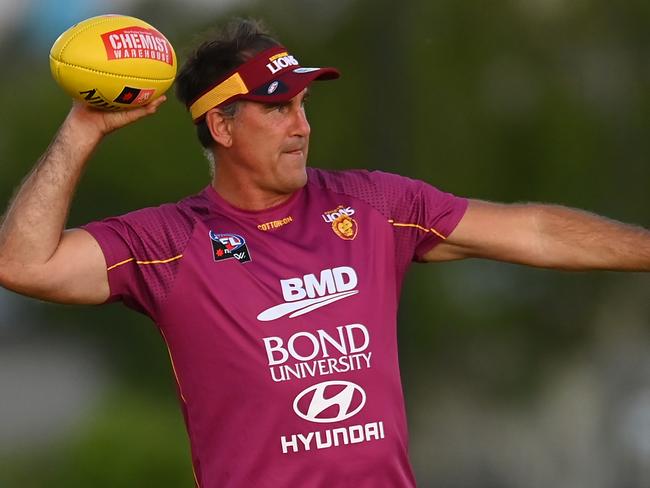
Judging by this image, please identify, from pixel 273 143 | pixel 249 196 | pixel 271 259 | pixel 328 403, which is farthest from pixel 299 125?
pixel 328 403

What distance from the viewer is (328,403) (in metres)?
3.53

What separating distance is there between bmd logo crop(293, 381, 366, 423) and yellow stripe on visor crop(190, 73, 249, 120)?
0.90m

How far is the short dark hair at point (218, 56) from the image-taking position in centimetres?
388

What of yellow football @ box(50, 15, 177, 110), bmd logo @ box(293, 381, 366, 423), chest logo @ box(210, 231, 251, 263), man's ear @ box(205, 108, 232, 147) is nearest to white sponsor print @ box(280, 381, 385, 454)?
bmd logo @ box(293, 381, 366, 423)

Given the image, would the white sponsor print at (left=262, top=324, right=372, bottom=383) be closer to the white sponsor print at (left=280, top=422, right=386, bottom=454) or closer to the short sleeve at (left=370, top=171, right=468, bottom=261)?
the white sponsor print at (left=280, top=422, right=386, bottom=454)

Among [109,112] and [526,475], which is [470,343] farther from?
[109,112]

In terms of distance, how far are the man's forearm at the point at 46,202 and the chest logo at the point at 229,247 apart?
423 mm

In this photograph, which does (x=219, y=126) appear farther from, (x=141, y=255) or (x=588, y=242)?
(x=588, y=242)

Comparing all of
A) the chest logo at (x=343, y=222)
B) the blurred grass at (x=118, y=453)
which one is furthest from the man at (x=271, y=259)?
the blurred grass at (x=118, y=453)

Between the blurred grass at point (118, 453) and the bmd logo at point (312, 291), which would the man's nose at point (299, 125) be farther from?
the blurred grass at point (118, 453)

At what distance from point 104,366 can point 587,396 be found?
2.02m

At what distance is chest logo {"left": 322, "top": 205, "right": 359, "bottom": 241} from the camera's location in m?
3.76

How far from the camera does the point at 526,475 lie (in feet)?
18.3

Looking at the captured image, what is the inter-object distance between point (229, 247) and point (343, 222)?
34cm
